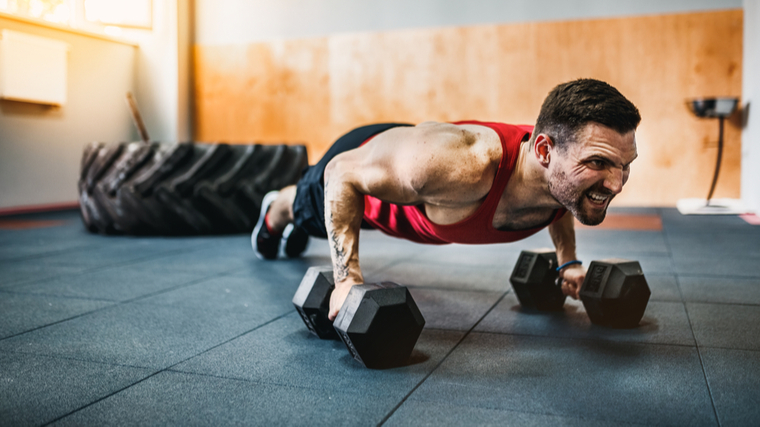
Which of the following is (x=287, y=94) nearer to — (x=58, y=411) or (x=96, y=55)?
(x=96, y=55)

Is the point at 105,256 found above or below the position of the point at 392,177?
below

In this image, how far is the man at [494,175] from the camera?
1178 millimetres

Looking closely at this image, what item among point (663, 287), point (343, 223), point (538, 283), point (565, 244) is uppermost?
point (343, 223)

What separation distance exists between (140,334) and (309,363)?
1.63ft

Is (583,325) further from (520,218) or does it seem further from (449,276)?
(449,276)

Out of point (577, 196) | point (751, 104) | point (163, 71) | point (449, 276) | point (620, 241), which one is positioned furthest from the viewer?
point (163, 71)

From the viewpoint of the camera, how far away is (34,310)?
169 centimetres

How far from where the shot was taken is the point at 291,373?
1.18m

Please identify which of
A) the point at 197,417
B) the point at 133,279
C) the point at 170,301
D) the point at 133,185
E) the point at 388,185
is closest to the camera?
the point at 197,417

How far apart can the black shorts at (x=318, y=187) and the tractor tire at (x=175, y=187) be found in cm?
144

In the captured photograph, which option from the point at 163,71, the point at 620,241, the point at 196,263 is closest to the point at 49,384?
the point at 196,263

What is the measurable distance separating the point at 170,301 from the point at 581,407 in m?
1.29

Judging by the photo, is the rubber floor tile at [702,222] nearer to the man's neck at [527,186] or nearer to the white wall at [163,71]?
the man's neck at [527,186]

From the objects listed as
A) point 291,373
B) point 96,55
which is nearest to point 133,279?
point 291,373
